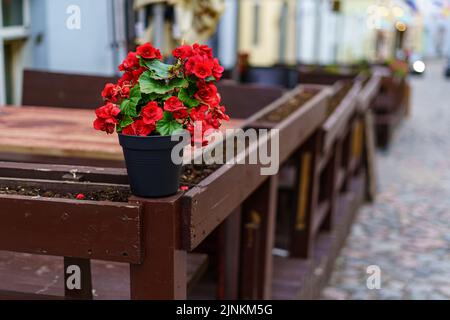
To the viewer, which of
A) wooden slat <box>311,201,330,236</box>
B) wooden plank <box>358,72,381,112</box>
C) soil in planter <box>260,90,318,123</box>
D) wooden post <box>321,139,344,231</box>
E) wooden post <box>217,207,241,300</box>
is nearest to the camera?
wooden post <box>217,207,241,300</box>

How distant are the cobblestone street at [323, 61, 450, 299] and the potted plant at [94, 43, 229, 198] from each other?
324 centimetres

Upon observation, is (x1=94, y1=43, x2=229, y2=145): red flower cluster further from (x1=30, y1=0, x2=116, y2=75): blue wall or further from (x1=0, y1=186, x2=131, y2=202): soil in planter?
(x1=30, y1=0, x2=116, y2=75): blue wall

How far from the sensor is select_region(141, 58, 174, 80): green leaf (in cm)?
183

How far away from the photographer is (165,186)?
73.9 inches

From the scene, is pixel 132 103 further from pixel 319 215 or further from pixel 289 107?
pixel 319 215

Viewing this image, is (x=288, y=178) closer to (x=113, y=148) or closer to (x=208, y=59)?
(x=113, y=148)

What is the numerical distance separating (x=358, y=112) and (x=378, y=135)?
4.21 metres

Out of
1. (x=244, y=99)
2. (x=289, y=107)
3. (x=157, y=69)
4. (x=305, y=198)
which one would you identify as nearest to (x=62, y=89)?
(x=244, y=99)

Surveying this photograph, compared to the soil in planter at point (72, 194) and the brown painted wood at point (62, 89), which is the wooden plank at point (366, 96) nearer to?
the brown painted wood at point (62, 89)

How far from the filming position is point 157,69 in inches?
72.6

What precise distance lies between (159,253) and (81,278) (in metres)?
0.48

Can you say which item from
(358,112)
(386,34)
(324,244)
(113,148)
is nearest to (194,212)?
(113,148)

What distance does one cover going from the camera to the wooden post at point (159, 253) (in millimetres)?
1852

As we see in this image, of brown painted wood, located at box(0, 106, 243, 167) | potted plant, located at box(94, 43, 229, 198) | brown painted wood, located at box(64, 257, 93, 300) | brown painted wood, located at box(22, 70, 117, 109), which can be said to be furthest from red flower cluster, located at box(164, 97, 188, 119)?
brown painted wood, located at box(22, 70, 117, 109)
